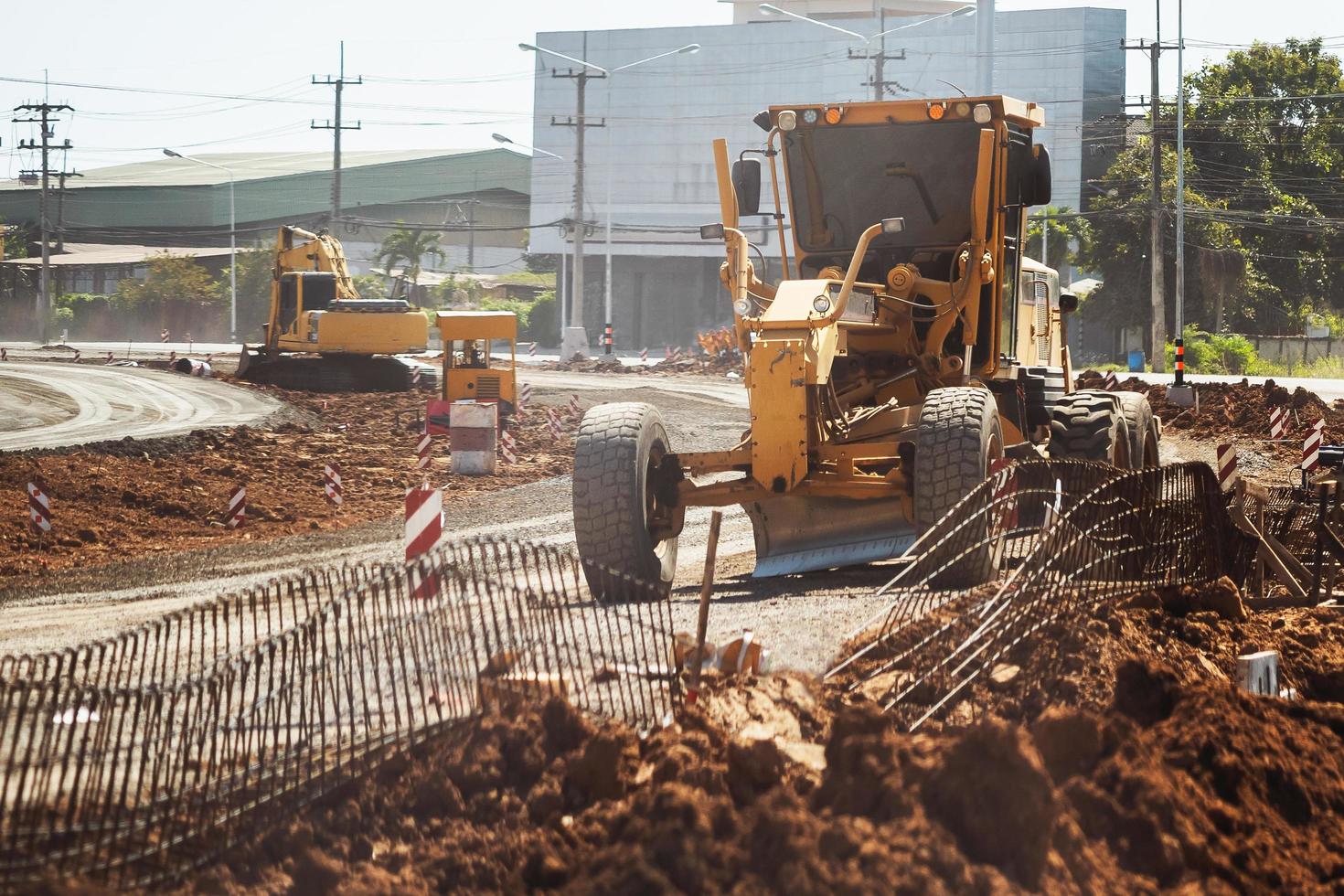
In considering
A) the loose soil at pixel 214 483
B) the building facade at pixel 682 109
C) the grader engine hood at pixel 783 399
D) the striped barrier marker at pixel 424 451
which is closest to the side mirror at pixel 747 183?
the grader engine hood at pixel 783 399

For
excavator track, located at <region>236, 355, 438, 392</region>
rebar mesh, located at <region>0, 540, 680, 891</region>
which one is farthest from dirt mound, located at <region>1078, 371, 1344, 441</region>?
rebar mesh, located at <region>0, 540, 680, 891</region>

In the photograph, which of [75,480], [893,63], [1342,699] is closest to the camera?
[1342,699]

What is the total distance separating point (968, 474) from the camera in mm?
8914

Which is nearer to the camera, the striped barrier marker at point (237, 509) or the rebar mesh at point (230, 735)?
the rebar mesh at point (230, 735)

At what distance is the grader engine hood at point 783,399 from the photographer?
9195mm

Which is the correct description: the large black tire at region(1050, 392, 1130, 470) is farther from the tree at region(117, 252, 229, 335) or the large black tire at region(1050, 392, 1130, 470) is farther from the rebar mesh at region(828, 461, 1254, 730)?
the tree at region(117, 252, 229, 335)

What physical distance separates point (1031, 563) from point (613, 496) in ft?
9.48

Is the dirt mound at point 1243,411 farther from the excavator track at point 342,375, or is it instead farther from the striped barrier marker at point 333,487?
the excavator track at point 342,375

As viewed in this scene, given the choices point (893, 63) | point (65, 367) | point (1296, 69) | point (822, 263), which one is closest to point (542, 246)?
point (893, 63)

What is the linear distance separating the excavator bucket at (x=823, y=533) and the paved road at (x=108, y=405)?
1450 centimetres

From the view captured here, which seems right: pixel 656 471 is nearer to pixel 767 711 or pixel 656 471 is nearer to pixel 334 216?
pixel 767 711

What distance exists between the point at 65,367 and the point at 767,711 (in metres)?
37.5

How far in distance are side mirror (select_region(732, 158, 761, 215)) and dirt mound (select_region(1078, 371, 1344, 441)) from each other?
13.7m

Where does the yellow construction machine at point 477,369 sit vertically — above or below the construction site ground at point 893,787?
above
